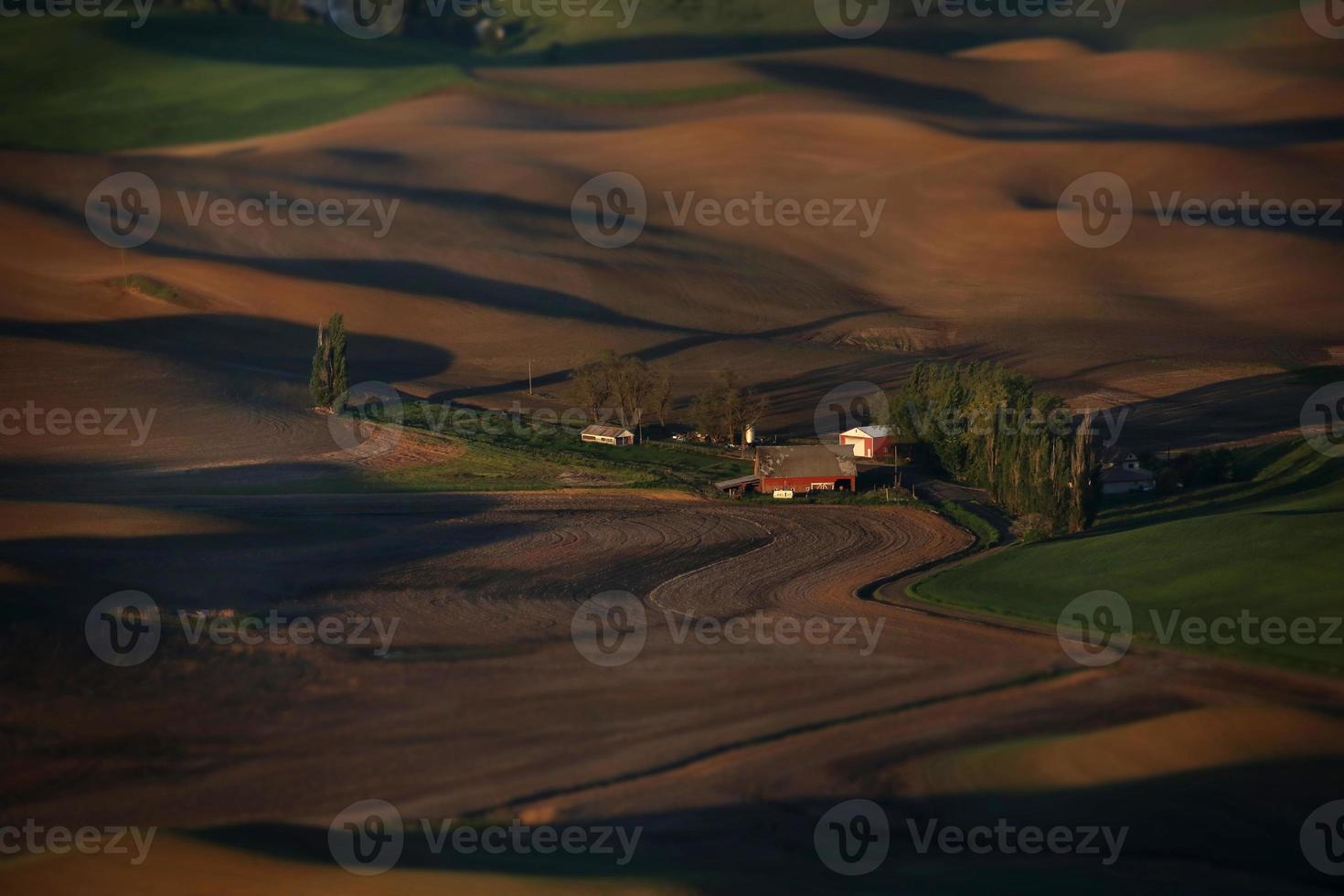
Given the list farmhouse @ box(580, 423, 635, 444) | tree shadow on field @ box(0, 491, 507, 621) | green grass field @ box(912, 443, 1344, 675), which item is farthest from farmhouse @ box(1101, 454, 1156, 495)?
tree shadow on field @ box(0, 491, 507, 621)

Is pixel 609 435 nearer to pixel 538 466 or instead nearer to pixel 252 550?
pixel 538 466

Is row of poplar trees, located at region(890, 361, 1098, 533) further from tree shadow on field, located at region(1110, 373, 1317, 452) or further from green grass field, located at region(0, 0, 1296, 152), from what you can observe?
green grass field, located at region(0, 0, 1296, 152)

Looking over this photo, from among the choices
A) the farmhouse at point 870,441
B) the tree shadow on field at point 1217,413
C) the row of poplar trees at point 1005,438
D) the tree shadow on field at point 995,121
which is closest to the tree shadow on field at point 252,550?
the farmhouse at point 870,441

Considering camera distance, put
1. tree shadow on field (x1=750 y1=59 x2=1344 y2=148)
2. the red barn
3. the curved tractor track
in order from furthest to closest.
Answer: tree shadow on field (x1=750 y1=59 x2=1344 y2=148), the red barn, the curved tractor track

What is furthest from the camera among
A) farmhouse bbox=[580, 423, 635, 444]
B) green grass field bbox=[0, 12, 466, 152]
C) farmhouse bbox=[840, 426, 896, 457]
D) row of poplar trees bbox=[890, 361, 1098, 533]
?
green grass field bbox=[0, 12, 466, 152]

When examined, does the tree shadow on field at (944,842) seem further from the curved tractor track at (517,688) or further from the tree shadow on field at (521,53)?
the tree shadow on field at (521,53)

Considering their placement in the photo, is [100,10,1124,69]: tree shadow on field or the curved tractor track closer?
the curved tractor track

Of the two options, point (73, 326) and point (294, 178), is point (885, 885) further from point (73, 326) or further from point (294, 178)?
point (294, 178)

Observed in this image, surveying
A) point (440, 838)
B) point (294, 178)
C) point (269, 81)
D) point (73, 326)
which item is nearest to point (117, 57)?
point (269, 81)
